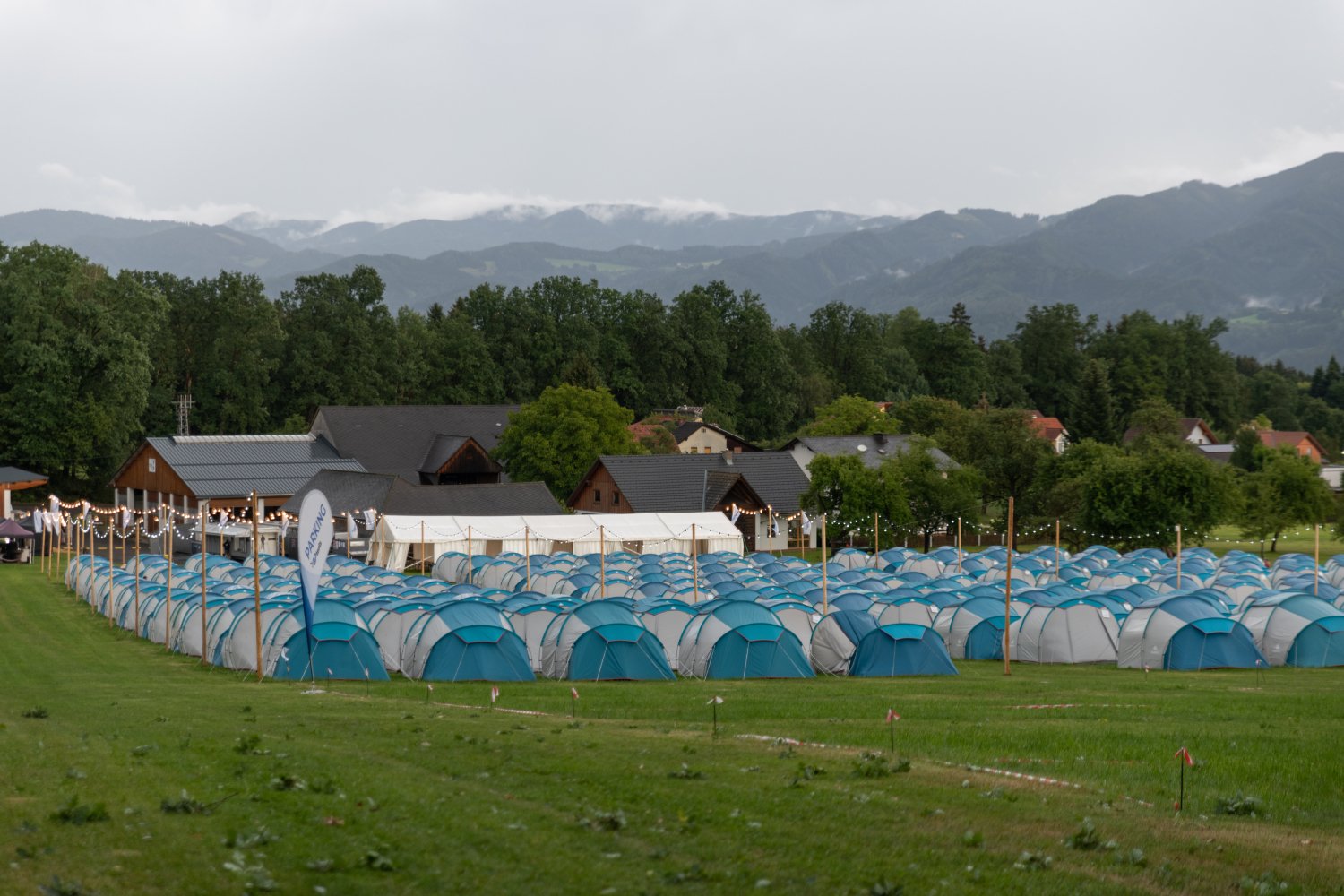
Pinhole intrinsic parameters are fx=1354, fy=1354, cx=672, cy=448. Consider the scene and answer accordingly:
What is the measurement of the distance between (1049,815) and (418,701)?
12435mm

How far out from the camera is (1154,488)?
2292 inches

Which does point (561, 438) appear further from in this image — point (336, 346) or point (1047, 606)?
point (1047, 606)

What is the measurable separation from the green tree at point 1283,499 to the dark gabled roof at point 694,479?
21519mm

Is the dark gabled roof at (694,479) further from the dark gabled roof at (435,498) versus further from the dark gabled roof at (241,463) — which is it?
the dark gabled roof at (241,463)

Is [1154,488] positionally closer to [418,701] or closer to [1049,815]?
[418,701]

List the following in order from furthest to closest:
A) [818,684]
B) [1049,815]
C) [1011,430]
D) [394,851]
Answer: [1011,430], [818,684], [1049,815], [394,851]

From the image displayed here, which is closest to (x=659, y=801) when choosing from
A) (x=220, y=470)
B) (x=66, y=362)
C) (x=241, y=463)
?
(x=220, y=470)

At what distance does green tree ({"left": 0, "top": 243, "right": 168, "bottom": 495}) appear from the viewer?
75.3 metres

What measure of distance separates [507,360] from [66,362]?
3500 centimetres

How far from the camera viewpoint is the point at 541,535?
184ft

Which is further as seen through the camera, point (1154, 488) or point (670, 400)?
point (670, 400)

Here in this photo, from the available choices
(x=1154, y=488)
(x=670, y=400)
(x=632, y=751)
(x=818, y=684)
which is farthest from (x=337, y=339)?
(x=632, y=751)

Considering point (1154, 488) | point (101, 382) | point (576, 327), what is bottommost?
point (1154, 488)

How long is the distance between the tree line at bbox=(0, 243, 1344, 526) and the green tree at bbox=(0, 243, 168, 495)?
11 cm
